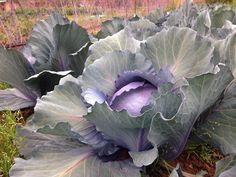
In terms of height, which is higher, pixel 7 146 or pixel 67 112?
pixel 67 112

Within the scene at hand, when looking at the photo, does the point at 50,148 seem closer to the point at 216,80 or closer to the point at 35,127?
the point at 35,127

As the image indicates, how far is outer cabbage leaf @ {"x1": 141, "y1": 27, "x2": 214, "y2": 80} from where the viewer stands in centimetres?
111

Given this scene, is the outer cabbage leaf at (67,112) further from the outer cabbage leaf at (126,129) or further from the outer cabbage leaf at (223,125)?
the outer cabbage leaf at (223,125)

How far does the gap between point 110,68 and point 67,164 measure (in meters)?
0.34

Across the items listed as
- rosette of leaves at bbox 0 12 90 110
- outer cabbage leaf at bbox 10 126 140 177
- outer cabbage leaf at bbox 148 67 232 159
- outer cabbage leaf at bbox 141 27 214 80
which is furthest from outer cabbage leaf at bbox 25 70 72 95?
outer cabbage leaf at bbox 148 67 232 159

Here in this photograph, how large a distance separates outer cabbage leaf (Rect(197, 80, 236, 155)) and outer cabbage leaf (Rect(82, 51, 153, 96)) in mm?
246

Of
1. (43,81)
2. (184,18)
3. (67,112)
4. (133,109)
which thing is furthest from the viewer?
(184,18)

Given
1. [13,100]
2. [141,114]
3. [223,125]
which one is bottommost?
[13,100]

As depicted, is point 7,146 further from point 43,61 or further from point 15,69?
point 43,61

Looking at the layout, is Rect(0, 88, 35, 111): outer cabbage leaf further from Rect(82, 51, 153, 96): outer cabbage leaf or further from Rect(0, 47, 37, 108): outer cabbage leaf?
Rect(82, 51, 153, 96): outer cabbage leaf

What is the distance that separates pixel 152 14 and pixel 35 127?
1.46 meters

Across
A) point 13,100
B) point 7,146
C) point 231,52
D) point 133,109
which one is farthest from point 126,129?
point 13,100

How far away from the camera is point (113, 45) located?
129 centimetres

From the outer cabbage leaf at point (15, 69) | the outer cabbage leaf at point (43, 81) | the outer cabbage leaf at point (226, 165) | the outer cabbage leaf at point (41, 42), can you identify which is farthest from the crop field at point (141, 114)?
the outer cabbage leaf at point (41, 42)
